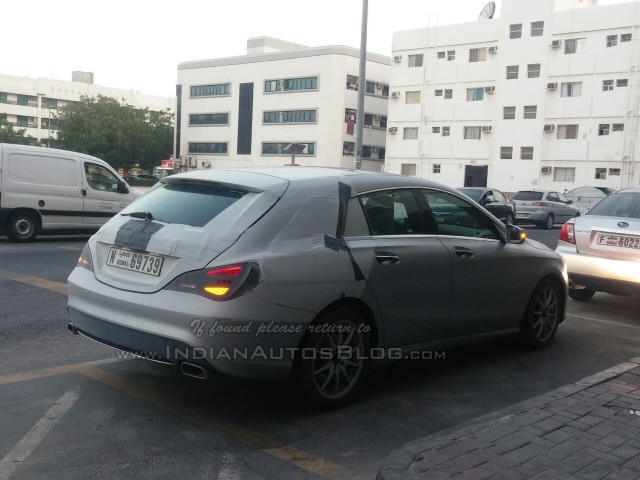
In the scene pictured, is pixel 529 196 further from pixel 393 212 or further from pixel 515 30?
pixel 515 30

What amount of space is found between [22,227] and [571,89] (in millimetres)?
45032

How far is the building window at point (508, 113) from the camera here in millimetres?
54062

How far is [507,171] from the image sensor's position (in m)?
54.2

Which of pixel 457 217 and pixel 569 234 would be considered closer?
pixel 457 217

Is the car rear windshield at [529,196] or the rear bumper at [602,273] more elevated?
the car rear windshield at [529,196]

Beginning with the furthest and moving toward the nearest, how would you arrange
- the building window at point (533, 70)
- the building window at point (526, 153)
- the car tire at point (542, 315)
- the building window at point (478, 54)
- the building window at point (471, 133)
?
the building window at point (471, 133), the building window at point (478, 54), the building window at point (526, 153), the building window at point (533, 70), the car tire at point (542, 315)

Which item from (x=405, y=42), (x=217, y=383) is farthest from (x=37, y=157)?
(x=405, y=42)

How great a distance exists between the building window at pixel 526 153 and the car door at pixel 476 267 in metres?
49.1

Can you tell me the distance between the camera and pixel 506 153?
54500mm

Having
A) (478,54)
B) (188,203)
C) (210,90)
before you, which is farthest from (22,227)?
(210,90)

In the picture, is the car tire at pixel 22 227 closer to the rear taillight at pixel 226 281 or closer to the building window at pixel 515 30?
the rear taillight at pixel 226 281

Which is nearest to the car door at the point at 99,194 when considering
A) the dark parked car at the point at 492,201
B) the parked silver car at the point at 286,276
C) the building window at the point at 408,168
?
the parked silver car at the point at 286,276

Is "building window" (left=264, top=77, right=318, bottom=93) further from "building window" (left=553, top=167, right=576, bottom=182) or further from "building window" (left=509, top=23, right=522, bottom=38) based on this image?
"building window" (left=553, top=167, right=576, bottom=182)

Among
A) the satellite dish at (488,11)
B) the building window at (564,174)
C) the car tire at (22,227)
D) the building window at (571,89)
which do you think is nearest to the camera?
the car tire at (22,227)
